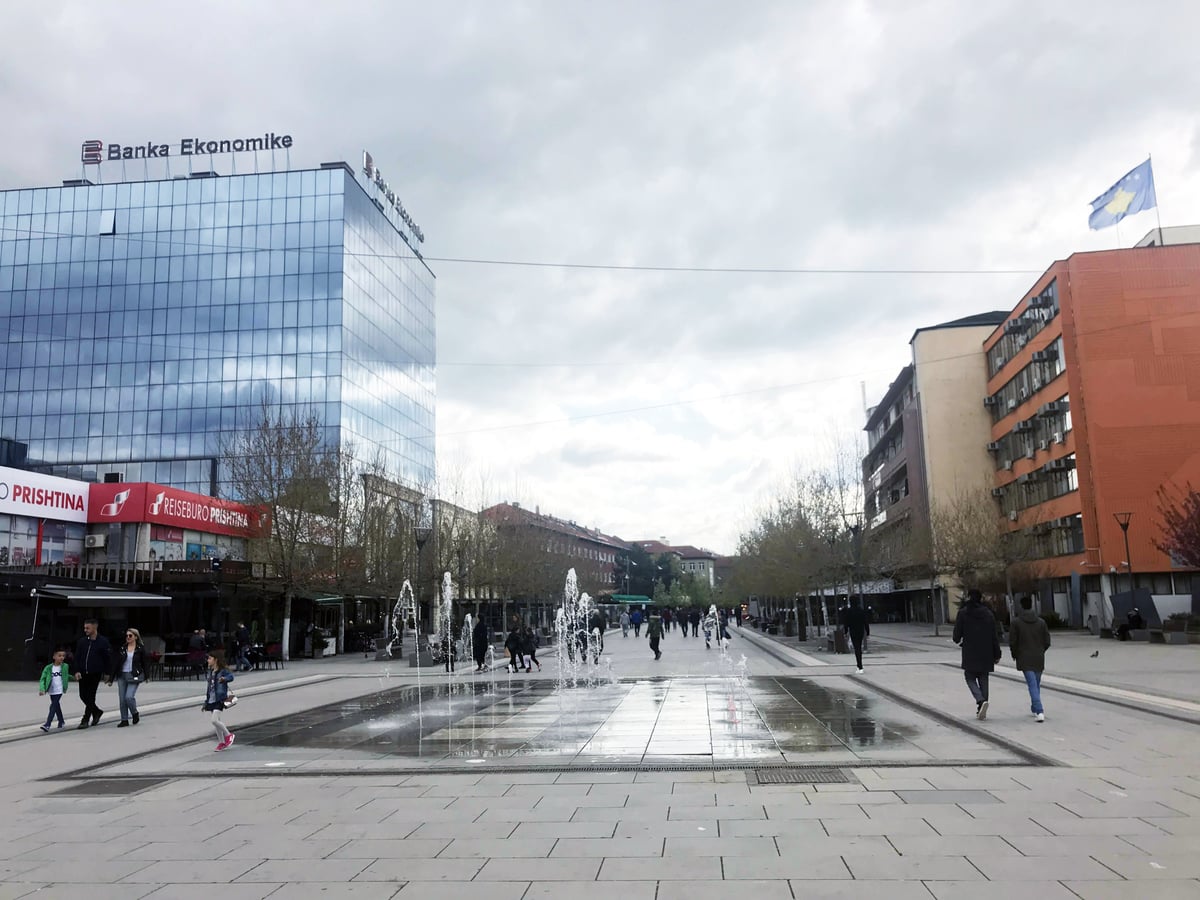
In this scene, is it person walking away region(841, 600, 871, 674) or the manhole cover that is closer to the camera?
the manhole cover

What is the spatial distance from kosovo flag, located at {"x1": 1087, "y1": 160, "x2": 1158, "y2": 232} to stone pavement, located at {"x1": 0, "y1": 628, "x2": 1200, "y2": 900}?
33301mm

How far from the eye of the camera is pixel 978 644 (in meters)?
12.8

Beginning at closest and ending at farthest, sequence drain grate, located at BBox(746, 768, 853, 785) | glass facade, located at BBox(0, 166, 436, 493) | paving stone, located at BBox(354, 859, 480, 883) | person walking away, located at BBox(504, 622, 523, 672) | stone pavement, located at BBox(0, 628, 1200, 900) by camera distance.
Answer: stone pavement, located at BBox(0, 628, 1200, 900)
paving stone, located at BBox(354, 859, 480, 883)
drain grate, located at BBox(746, 768, 853, 785)
person walking away, located at BBox(504, 622, 523, 672)
glass facade, located at BBox(0, 166, 436, 493)

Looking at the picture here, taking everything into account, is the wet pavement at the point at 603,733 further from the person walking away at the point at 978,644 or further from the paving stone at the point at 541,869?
the paving stone at the point at 541,869

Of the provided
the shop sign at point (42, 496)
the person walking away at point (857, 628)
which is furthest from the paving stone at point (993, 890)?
the shop sign at point (42, 496)

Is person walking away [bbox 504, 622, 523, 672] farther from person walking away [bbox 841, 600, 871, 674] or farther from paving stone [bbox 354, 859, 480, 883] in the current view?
paving stone [bbox 354, 859, 480, 883]

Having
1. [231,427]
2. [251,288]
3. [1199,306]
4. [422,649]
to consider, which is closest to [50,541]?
[422,649]

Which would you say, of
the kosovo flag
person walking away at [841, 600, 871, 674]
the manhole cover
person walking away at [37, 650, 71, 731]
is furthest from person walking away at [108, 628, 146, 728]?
the kosovo flag

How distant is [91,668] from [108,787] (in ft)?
21.4

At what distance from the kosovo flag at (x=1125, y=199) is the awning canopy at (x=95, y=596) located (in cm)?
4056

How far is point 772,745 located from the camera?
36.8 ft

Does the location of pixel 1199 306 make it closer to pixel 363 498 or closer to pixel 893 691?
pixel 893 691

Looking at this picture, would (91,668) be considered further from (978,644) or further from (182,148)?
(182,148)

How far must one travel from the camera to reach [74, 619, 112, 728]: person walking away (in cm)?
1558
